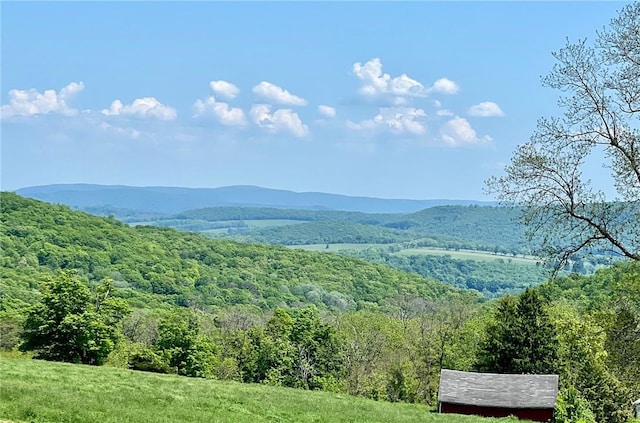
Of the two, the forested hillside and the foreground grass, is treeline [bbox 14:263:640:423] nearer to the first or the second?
the foreground grass

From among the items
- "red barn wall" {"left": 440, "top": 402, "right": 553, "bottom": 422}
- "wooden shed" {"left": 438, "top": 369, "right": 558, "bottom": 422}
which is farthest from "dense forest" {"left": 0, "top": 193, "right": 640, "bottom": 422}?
"wooden shed" {"left": 438, "top": 369, "right": 558, "bottom": 422}

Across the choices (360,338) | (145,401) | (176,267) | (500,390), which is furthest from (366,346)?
(176,267)

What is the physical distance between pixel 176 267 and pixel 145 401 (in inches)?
4502

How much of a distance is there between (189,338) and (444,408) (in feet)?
72.2

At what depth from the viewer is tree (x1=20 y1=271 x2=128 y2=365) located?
126ft

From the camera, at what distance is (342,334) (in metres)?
59.5

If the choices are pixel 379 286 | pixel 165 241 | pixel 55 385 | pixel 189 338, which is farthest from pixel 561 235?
pixel 165 241

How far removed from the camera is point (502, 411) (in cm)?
3356

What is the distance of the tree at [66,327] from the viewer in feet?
126

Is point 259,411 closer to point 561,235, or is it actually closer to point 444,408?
point 561,235

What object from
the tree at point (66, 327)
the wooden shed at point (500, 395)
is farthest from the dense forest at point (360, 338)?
the wooden shed at point (500, 395)

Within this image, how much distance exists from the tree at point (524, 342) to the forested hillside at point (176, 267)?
2443 inches

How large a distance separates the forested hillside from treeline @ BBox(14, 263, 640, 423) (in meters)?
40.7

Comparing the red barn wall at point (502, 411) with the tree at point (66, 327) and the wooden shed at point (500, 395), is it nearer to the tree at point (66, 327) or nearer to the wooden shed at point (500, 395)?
the wooden shed at point (500, 395)
